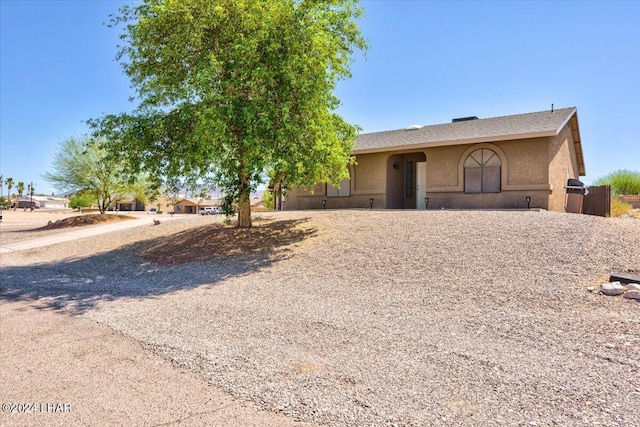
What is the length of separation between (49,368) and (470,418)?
4401 millimetres

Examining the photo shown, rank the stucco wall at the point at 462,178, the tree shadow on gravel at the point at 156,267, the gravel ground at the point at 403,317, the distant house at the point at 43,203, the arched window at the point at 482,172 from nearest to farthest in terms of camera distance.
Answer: the gravel ground at the point at 403,317, the tree shadow on gravel at the point at 156,267, the stucco wall at the point at 462,178, the arched window at the point at 482,172, the distant house at the point at 43,203

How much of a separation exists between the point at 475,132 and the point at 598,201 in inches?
224

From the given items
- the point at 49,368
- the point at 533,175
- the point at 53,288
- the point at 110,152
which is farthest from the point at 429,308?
the point at 533,175

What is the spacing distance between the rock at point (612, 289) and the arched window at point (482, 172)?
37.6ft

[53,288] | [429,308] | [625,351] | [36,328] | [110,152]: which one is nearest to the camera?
[625,351]

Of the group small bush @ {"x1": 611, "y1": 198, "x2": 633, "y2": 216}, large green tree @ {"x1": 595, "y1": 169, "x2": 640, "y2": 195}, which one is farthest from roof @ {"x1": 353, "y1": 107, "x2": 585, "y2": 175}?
large green tree @ {"x1": 595, "y1": 169, "x2": 640, "y2": 195}

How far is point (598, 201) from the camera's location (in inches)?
685

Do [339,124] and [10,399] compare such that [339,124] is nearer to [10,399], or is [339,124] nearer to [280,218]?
[280,218]

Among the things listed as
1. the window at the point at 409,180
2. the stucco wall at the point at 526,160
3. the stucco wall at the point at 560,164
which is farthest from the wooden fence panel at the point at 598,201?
the window at the point at 409,180

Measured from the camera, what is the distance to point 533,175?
1719 cm

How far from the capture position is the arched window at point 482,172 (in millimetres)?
18219

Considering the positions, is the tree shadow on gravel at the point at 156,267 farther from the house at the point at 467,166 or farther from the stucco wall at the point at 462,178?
the stucco wall at the point at 462,178

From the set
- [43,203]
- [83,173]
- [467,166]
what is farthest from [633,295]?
[43,203]

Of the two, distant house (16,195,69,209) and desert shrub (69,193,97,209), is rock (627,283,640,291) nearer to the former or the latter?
desert shrub (69,193,97,209)
